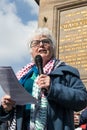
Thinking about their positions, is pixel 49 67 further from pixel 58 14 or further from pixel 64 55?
pixel 58 14

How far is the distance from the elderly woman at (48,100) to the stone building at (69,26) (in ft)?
15.9

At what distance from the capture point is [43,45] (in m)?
3.30

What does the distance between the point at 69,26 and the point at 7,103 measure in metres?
5.90

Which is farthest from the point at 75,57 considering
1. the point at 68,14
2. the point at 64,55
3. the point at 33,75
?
the point at 33,75

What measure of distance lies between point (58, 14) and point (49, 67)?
6.10 meters

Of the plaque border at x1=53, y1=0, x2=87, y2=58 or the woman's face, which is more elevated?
the plaque border at x1=53, y1=0, x2=87, y2=58

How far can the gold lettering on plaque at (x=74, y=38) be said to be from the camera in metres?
8.30

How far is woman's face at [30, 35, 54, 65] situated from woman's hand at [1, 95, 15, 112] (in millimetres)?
449

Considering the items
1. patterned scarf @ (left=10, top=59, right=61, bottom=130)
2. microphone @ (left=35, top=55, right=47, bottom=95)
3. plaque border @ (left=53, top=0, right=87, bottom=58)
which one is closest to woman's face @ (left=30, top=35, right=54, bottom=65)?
patterned scarf @ (left=10, top=59, right=61, bottom=130)

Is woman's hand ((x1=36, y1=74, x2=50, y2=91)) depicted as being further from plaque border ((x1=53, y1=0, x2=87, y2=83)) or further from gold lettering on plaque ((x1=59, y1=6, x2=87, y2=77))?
plaque border ((x1=53, y1=0, x2=87, y2=83))

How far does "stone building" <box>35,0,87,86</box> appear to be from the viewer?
835 cm

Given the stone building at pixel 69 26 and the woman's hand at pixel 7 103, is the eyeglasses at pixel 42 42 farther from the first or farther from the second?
the stone building at pixel 69 26

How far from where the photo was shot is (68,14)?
9.03m

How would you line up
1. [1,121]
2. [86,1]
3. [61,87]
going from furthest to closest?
[86,1] → [1,121] → [61,87]
